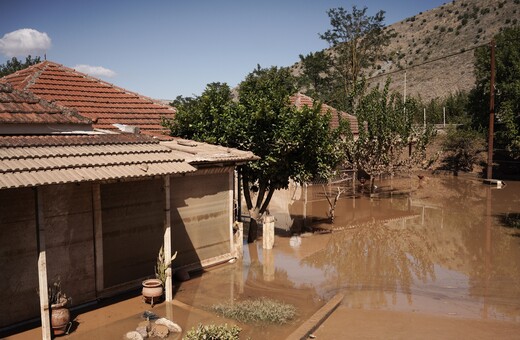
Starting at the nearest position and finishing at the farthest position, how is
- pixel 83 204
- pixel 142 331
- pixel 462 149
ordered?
1. pixel 142 331
2. pixel 83 204
3. pixel 462 149

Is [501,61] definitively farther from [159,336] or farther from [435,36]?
[435,36]

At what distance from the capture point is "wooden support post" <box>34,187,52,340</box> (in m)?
6.97

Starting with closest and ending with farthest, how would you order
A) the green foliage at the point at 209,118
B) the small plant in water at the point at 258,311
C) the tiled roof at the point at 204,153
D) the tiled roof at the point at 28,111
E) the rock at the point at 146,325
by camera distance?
the rock at the point at 146,325 → the tiled roof at the point at 28,111 → the small plant in water at the point at 258,311 → the tiled roof at the point at 204,153 → the green foliage at the point at 209,118

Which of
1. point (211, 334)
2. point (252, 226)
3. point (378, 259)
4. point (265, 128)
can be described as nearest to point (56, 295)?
point (211, 334)

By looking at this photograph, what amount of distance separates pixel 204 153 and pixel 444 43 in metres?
76.8

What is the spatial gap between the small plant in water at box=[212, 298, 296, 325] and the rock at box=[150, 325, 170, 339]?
53.0 inches

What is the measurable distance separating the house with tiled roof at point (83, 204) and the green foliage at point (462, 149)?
85.6 ft

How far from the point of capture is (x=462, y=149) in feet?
108

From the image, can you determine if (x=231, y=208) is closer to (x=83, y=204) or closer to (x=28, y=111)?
(x=83, y=204)

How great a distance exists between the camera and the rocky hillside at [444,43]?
2562 inches

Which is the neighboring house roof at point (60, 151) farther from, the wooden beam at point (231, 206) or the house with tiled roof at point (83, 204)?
the wooden beam at point (231, 206)

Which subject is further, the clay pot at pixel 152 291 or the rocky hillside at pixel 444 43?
the rocky hillside at pixel 444 43

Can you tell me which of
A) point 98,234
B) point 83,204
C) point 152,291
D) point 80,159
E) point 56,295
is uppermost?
point 80,159

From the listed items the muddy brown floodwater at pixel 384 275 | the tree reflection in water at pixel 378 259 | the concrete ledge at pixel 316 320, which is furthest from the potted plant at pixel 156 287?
the tree reflection in water at pixel 378 259
